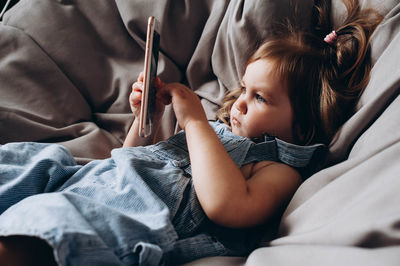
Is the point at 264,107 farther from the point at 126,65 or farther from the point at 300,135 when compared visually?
the point at 126,65

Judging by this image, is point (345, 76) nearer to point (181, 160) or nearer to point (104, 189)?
point (181, 160)

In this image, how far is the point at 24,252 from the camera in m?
0.47

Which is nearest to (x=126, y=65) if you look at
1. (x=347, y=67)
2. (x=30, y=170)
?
(x=30, y=170)

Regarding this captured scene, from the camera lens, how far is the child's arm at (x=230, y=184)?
1.90 feet

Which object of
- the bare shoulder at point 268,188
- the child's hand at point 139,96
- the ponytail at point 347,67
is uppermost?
the ponytail at point 347,67

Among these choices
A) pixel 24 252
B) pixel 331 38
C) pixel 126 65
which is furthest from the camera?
pixel 126 65

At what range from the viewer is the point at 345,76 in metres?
0.81

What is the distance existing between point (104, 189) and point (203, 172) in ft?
0.60

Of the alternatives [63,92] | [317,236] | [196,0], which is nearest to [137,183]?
[317,236]

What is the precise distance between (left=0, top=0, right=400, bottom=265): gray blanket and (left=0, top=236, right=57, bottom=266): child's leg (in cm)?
26

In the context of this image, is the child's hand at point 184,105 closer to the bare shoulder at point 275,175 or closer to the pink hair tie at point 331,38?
the bare shoulder at point 275,175

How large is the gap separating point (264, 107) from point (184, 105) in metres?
0.19

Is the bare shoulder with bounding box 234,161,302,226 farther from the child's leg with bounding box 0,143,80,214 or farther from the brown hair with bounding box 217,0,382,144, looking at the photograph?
the child's leg with bounding box 0,143,80,214

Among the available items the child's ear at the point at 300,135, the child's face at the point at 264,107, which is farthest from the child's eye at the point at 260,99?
the child's ear at the point at 300,135
